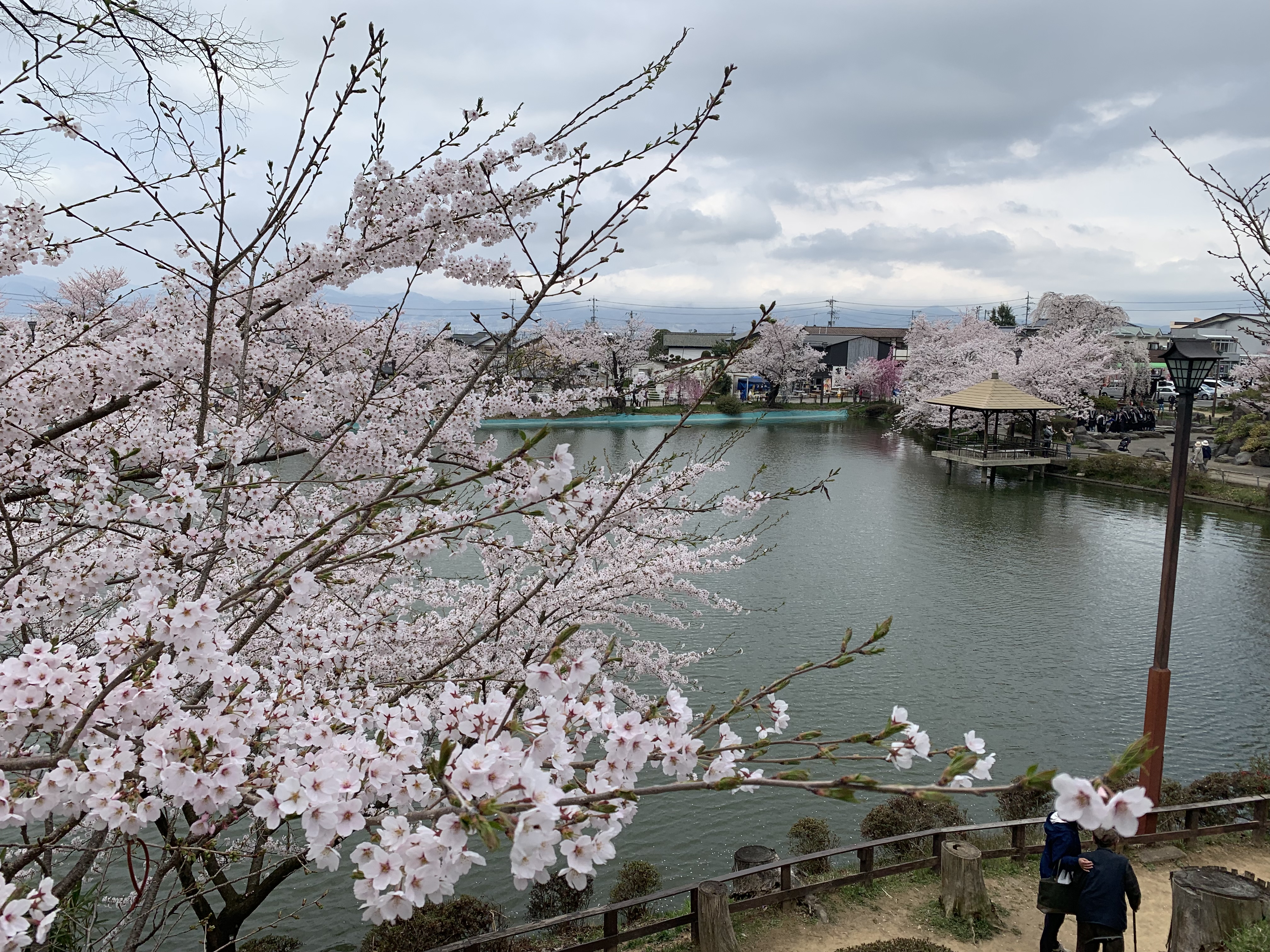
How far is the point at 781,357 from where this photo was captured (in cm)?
4478

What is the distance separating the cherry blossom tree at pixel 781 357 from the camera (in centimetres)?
4462

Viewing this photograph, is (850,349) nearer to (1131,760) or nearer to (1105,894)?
(1105,894)

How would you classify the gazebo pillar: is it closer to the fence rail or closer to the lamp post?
the fence rail

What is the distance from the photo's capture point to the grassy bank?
1909 cm

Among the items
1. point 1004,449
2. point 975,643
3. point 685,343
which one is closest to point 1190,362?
point 975,643

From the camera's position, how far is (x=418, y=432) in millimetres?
4785

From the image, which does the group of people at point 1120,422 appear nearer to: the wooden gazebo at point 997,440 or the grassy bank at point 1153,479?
the wooden gazebo at point 997,440

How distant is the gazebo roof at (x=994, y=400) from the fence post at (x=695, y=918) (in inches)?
856

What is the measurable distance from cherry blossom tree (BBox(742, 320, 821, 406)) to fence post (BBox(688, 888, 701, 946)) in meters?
38.5

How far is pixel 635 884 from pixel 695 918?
46.3 inches

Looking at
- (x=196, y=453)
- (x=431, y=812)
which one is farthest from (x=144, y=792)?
(x=196, y=453)

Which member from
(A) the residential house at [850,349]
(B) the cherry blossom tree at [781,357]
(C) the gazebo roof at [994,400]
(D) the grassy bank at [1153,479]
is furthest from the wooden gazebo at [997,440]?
(A) the residential house at [850,349]

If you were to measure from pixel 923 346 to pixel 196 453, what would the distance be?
1520 inches

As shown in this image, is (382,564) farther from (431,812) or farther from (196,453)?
(431,812)
